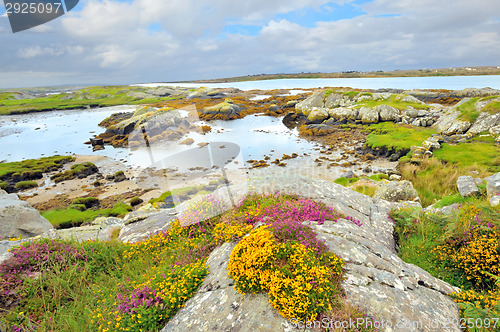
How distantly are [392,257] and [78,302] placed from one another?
7263mm

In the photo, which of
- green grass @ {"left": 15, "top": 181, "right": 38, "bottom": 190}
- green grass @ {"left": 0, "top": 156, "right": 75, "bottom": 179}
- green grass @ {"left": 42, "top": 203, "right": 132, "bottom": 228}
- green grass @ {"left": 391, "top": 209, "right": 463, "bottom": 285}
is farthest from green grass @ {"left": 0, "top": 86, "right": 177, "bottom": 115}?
green grass @ {"left": 391, "top": 209, "right": 463, "bottom": 285}

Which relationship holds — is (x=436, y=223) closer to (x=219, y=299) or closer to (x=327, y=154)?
(x=219, y=299)

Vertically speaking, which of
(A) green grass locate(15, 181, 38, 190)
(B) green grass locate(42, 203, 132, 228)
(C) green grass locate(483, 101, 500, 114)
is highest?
(C) green grass locate(483, 101, 500, 114)

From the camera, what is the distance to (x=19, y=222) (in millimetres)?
11289

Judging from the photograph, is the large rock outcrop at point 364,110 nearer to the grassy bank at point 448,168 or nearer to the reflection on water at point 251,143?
the reflection on water at point 251,143

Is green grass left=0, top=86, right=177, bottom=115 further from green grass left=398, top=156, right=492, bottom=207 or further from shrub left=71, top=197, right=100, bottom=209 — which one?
green grass left=398, top=156, right=492, bottom=207

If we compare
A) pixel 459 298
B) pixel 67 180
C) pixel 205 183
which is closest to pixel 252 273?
pixel 459 298

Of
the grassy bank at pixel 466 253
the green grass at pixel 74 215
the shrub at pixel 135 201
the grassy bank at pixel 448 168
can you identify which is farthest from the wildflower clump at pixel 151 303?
the shrub at pixel 135 201

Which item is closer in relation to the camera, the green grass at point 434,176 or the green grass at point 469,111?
the green grass at point 434,176

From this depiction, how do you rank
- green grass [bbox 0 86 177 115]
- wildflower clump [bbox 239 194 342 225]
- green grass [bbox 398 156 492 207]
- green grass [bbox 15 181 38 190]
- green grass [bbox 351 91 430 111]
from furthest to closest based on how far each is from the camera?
1. green grass [bbox 0 86 177 115]
2. green grass [bbox 351 91 430 111]
3. green grass [bbox 15 181 38 190]
4. green grass [bbox 398 156 492 207]
5. wildflower clump [bbox 239 194 342 225]

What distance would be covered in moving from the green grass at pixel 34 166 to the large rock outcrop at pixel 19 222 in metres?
29.8

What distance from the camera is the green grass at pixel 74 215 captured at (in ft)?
61.3

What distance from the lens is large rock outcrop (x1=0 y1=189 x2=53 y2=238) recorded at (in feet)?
35.8

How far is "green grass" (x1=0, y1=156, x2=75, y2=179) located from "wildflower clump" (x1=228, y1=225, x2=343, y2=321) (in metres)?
43.0
